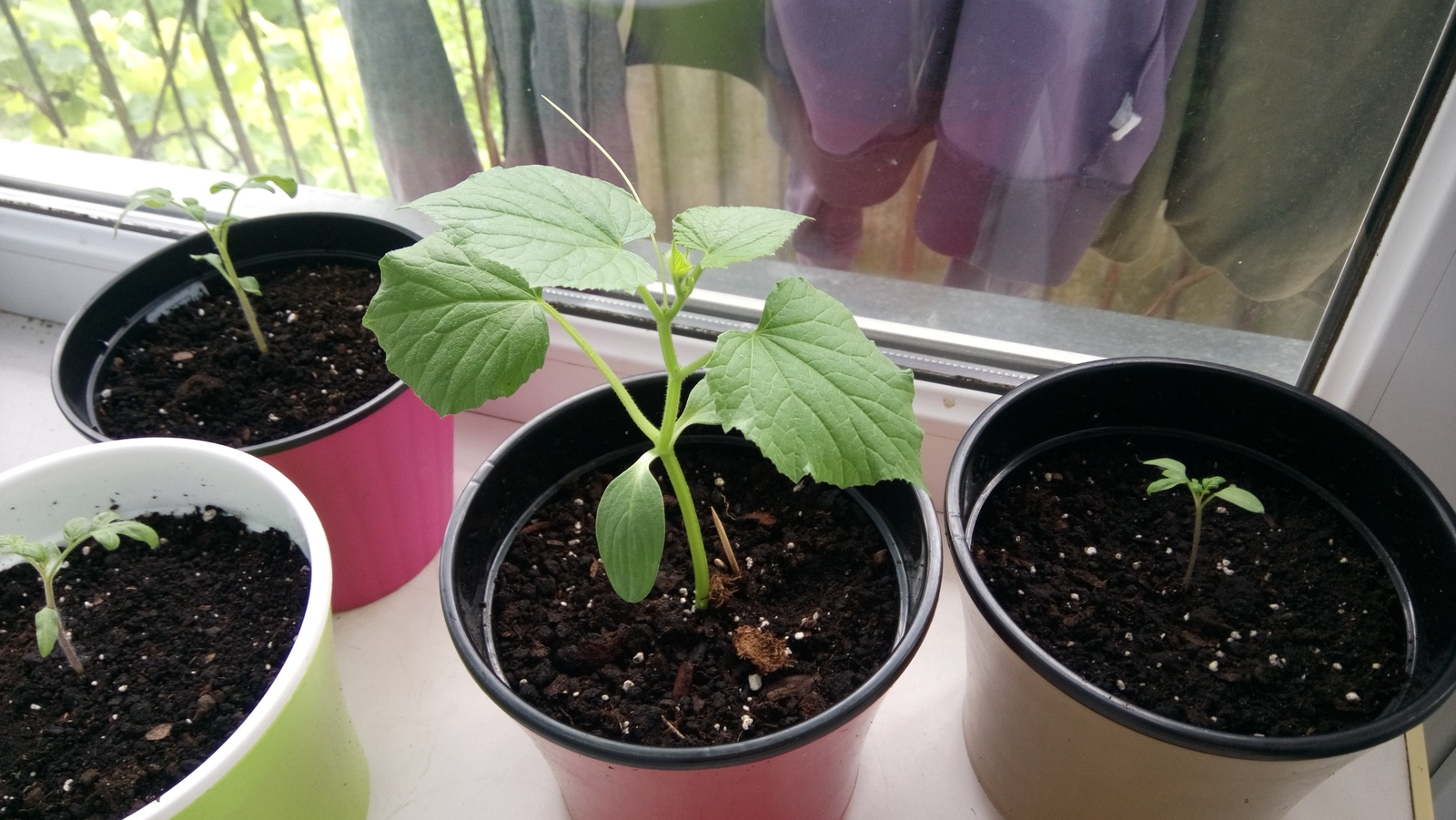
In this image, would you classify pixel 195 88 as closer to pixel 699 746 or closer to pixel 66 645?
pixel 66 645

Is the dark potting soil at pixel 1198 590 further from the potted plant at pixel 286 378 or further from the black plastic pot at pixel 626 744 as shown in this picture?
the potted plant at pixel 286 378

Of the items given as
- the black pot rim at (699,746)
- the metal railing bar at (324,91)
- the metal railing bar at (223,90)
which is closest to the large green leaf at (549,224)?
the black pot rim at (699,746)

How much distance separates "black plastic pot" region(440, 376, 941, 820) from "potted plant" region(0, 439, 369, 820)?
0.10m

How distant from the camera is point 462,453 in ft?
3.43

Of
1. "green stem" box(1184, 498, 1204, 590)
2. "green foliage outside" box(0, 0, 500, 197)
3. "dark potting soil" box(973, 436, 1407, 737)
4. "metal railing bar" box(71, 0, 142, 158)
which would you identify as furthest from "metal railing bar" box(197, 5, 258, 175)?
"green stem" box(1184, 498, 1204, 590)

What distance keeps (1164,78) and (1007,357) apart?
0.29 meters

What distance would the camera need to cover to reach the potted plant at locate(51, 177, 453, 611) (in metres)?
0.78

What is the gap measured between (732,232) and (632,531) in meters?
0.19

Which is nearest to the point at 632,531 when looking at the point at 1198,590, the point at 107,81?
the point at 1198,590

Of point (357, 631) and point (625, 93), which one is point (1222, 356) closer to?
point (625, 93)

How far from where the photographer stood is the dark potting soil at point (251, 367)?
0.82 meters

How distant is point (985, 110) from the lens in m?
0.76

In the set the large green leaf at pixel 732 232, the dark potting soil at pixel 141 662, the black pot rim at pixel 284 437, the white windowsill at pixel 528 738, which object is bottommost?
the white windowsill at pixel 528 738

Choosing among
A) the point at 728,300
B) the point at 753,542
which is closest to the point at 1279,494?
the point at 753,542
